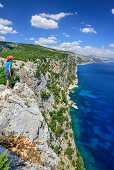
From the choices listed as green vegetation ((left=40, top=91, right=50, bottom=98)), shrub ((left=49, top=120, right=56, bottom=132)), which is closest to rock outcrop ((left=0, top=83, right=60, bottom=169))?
green vegetation ((left=40, top=91, right=50, bottom=98))

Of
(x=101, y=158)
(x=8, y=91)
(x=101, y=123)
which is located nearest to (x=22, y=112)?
(x=8, y=91)

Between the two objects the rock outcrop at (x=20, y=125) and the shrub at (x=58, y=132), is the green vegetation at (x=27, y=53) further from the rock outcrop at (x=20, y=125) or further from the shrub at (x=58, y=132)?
the shrub at (x=58, y=132)

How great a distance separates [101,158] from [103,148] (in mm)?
4485

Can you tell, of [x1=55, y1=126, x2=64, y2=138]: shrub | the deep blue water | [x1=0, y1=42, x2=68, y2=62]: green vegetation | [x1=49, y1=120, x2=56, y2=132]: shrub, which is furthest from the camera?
[x1=0, y1=42, x2=68, y2=62]: green vegetation

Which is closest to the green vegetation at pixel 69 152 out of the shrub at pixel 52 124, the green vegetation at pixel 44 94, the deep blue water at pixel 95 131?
the shrub at pixel 52 124

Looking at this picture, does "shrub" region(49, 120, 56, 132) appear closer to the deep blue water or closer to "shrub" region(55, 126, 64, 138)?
"shrub" region(55, 126, 64, 138)

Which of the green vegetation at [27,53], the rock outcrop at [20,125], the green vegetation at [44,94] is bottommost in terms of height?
the green vegetation at [44,94]

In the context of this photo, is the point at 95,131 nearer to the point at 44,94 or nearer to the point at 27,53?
the point at 44,94

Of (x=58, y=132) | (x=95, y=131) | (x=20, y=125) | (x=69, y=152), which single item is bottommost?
(x=95, y=131)

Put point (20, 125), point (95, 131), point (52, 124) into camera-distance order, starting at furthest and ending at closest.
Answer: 1. point (95, 131)
2. point (52, 124)
3. point (20, 125)

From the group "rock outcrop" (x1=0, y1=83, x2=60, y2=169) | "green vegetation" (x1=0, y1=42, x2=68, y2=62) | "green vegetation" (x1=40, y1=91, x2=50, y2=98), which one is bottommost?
"green vegetation" (x1=40, y1=91, x2=50, y2=98)

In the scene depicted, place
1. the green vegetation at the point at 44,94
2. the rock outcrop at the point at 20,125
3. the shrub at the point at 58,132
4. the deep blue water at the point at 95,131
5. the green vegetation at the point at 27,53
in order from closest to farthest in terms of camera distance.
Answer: the rock outcrop at the point at 20,125 → the shrub at the point at 58,132 → the green vegetation at the point at 44,94 → the deep blue water at the point at 95,131 → the green vegetation at the point at 27,53

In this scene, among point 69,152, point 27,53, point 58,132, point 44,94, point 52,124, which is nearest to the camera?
point 58,132

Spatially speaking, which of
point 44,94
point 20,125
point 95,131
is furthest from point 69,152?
point 95,131
